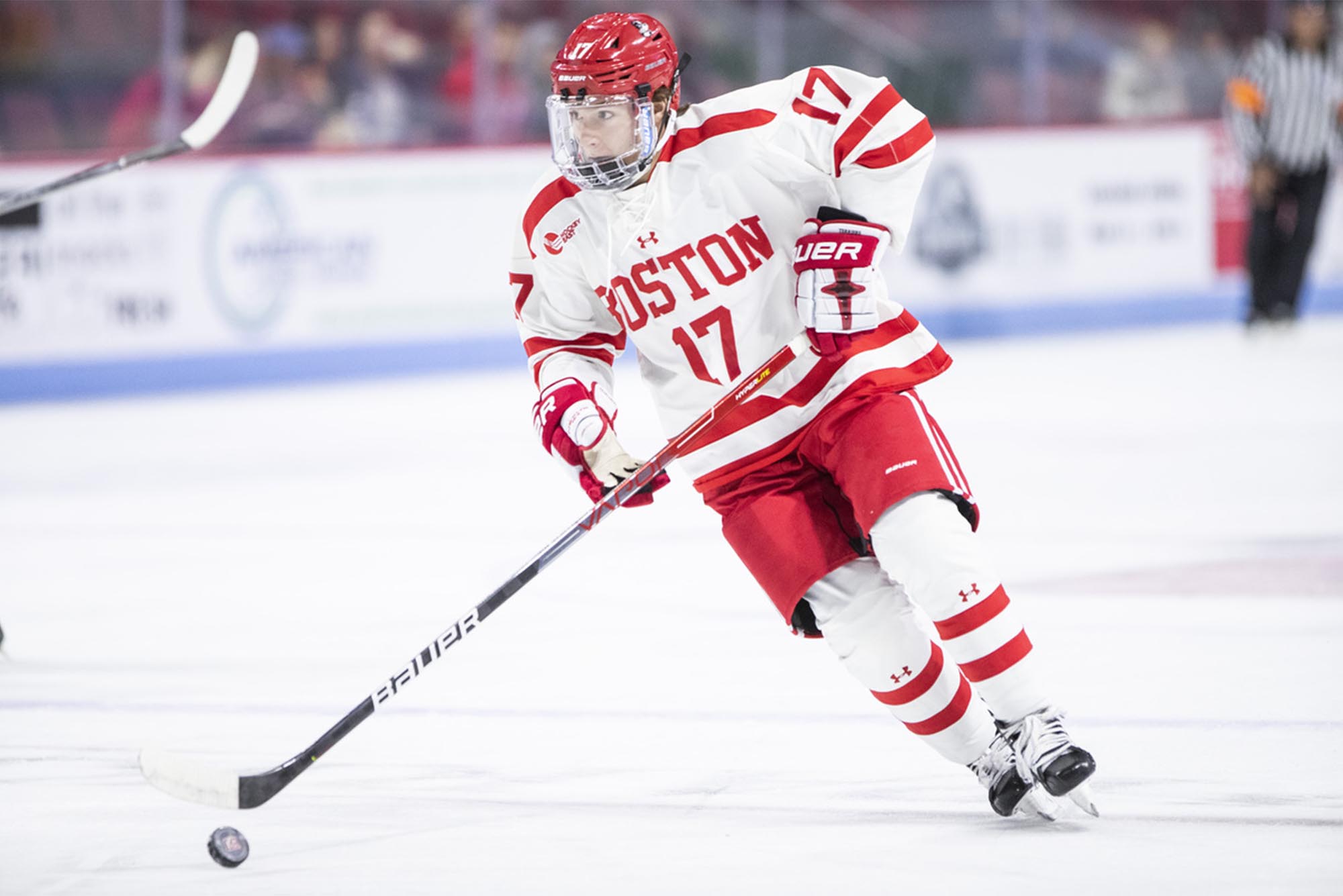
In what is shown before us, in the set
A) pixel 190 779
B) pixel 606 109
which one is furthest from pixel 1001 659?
pixel 190 779

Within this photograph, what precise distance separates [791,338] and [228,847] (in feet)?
3.23

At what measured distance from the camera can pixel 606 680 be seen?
3.32 metres

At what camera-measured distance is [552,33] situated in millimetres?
8727

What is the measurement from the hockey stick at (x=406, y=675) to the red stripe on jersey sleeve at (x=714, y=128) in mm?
303

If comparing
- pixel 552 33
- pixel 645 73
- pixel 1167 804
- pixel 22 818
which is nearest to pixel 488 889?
pixel 22 818

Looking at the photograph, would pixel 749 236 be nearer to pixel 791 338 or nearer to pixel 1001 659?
pixel 791 338

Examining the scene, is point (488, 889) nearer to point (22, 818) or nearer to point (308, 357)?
point (22, 818)

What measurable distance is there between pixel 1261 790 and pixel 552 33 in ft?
22.0

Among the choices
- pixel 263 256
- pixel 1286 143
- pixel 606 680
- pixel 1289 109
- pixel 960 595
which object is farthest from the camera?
pixel 1286 143

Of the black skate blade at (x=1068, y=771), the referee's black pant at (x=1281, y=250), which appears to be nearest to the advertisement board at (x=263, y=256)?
the referee's black pant at (x=1281, y=250)

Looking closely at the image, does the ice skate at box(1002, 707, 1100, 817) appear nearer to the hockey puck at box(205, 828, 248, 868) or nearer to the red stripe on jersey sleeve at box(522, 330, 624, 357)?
the red stripe on jersey sleeve at box(522, 330, 624, 357)

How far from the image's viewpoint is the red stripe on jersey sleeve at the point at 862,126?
8.46 feet

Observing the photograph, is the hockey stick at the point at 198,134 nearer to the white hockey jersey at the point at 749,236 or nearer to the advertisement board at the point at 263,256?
the white hockey jersey at the point at 749,236

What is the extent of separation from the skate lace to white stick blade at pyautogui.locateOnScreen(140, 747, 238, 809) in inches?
38.5
